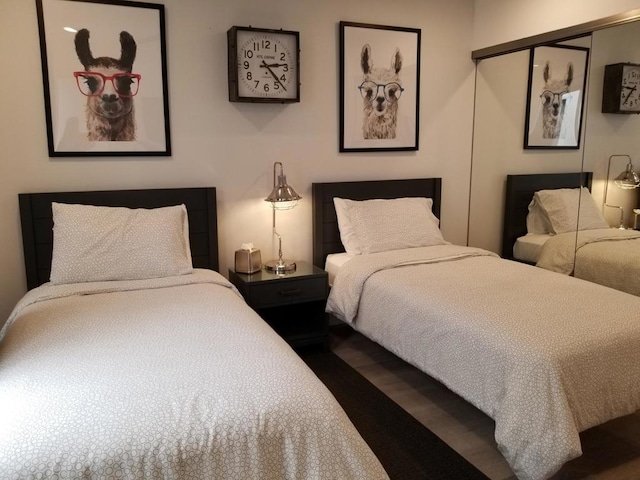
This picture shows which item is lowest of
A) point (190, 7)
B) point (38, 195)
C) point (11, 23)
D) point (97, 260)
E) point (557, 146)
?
point (97, 260)

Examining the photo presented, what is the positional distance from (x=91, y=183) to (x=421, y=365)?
208 cm

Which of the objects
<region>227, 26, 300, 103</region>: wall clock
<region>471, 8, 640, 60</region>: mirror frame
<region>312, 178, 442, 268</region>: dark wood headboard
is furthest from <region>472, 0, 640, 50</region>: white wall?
<region>227, 26, 300, 103</region>: wall clock

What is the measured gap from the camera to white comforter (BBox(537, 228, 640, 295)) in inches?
110

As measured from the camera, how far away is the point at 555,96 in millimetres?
3174

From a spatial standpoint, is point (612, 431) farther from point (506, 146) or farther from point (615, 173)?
point (506, 146)

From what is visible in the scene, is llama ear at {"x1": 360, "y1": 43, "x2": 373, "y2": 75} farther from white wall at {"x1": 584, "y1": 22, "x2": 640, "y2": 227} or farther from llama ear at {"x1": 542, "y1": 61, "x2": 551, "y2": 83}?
white wall at {"x1": 584, "y1": 22, "x2": 640, "y2": 227}

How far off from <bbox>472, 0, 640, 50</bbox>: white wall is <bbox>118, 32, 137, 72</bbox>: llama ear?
247 cm

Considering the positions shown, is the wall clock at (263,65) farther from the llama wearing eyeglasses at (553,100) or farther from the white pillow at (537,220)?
the white pillow at (537,220)

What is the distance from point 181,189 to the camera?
300cm

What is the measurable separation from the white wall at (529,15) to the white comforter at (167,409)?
267 cm

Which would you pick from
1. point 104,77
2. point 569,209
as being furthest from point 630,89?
point 104,77

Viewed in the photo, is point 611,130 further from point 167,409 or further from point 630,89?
point 167,409

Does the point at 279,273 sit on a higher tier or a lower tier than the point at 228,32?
lower

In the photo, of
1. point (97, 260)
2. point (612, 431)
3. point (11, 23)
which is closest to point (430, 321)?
point (612, 431)
